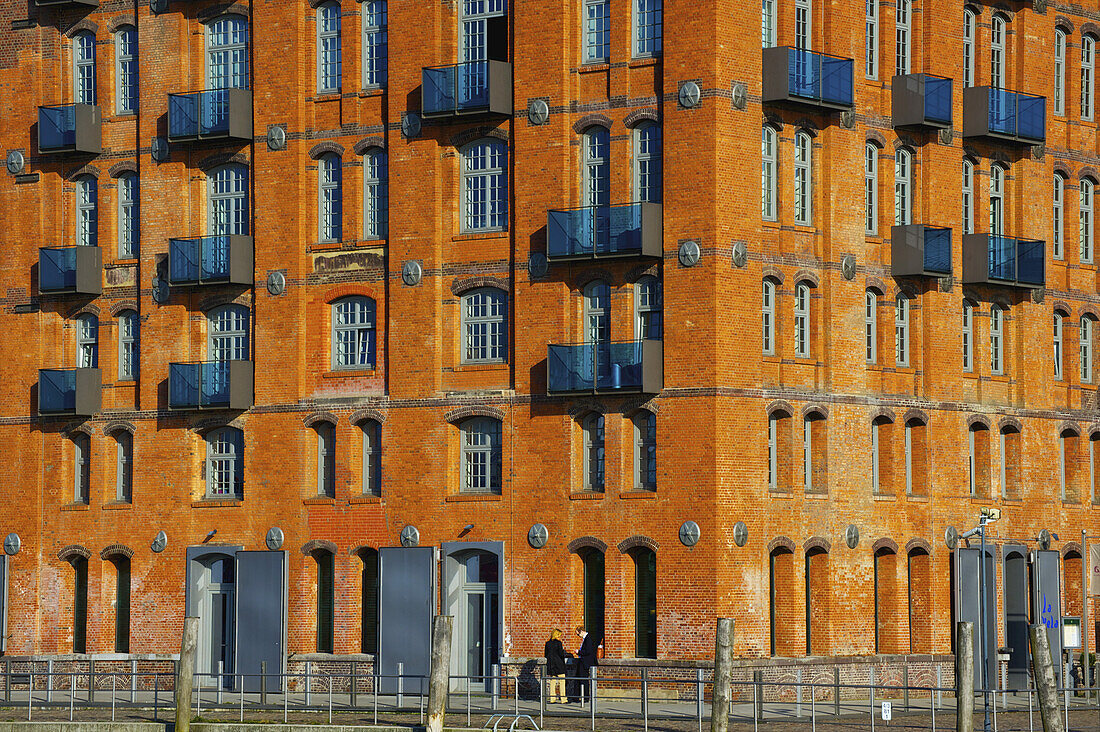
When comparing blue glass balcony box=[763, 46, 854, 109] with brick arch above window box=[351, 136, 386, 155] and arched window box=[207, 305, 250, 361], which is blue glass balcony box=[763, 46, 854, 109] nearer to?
brick arch above window box=[351, 136, 386, 155]

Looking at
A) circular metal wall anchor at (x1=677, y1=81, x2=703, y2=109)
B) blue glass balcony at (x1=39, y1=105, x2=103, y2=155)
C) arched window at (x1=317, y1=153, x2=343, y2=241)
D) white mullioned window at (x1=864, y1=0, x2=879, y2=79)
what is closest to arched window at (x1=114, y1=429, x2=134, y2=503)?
blue glass balcony at (x1=39, y1=105, x2=103, y2=155)

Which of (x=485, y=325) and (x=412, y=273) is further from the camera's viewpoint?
(x=412, y=273)

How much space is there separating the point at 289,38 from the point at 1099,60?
2049cm

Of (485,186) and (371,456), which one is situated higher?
(485,186)

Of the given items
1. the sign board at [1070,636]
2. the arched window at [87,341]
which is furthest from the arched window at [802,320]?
the arched window at [87,341]

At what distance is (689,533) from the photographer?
48.0 m

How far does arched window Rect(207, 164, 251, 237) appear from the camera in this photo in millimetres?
54469

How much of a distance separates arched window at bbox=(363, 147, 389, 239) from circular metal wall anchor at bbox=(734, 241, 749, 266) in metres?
8.82

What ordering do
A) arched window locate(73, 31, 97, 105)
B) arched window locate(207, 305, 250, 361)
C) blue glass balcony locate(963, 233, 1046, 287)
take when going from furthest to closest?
arched window locate(73, 31, 97, 105), arched window locate(207, 305, 250, 361), blue glass balcony locate(963, 233, 1046, 287)

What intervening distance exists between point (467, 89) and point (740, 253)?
23.9 feet

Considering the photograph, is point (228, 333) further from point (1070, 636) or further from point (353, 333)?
point (1070, 636)

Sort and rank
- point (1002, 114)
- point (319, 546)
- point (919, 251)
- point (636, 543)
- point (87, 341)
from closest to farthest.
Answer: point (636, 543)
point (919, 251)
point (319, 546)
point (1002, 114)
point (87, 341)

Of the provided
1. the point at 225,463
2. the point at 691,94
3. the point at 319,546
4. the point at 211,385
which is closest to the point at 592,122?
the point at 691,94

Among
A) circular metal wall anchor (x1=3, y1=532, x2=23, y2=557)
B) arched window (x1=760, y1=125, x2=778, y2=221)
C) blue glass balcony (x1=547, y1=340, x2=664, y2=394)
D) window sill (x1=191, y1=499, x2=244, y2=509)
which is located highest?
arched window (x1=760, y1=125, x2=778, y2=221)
